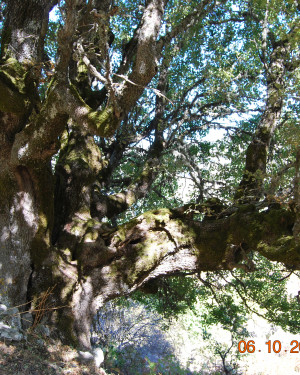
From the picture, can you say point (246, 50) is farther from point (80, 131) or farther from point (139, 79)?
point (139, 79)

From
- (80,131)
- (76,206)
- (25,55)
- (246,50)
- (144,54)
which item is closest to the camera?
(144,54)

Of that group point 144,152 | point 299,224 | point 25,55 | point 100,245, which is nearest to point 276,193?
point 299,224

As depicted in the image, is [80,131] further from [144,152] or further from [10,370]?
[10,370]

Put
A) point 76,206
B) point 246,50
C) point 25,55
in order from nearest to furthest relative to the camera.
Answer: point 25,55 < point 76,206 < point 246,50

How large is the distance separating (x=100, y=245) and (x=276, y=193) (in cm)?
246

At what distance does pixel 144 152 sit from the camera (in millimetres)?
8500

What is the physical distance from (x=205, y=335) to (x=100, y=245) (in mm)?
6626

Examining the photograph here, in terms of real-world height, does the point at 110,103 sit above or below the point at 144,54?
below

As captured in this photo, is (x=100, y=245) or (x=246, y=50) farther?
(x=246, y=50)

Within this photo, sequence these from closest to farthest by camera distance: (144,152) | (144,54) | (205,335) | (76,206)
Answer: (144,54) → (76,206) → (144,152) → (205,335)

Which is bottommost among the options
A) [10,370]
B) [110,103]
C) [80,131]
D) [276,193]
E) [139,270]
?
[10,370]

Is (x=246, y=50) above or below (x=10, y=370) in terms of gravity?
above

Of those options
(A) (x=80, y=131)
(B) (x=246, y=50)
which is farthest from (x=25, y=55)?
(B) (x=246, y=50)

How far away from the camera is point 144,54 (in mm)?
3512
